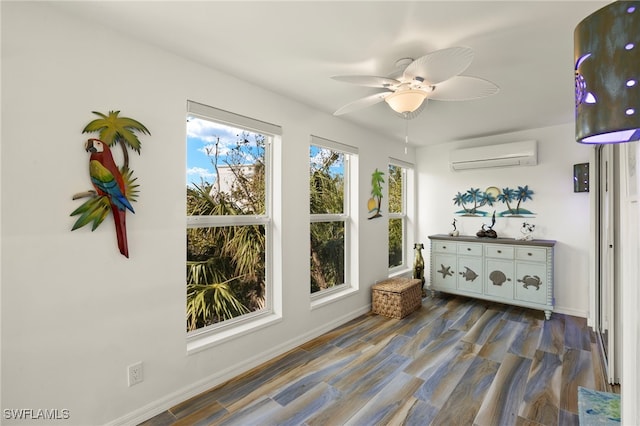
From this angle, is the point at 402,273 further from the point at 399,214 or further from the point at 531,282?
the point at 531,282

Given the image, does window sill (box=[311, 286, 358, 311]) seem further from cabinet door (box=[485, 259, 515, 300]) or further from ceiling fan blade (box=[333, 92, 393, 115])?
ceiling fan blade (box=[333, 92, 393, 115])

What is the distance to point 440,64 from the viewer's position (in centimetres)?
166

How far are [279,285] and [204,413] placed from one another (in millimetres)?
1112

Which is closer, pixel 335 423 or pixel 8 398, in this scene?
pixel 8 398

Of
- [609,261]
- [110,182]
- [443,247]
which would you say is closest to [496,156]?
[443,247]

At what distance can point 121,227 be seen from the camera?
1.82 m

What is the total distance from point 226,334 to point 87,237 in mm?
1231

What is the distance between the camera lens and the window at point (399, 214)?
4750 mm

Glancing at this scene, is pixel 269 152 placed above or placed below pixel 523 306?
above

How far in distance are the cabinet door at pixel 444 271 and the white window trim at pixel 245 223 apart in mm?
2638

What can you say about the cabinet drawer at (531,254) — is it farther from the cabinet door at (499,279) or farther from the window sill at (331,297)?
the window sill at (331,297)

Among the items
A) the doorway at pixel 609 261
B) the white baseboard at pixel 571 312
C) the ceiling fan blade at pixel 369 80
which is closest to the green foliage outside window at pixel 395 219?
the white baseboard at pixel 571 312

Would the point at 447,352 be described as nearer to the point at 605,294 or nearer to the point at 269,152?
the point at 605,294

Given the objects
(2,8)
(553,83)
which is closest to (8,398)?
(2,8)
